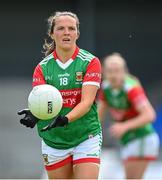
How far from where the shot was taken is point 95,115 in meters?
6.28

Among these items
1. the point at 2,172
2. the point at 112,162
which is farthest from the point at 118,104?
the point at 2,172

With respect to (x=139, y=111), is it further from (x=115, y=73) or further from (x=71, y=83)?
(x=71, y=83)

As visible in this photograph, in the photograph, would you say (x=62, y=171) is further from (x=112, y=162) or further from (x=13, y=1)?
(x=13, y=1)

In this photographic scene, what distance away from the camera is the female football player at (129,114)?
8500 millimetres

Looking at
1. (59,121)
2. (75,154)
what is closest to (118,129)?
(75,154)

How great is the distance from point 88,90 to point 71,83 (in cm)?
15

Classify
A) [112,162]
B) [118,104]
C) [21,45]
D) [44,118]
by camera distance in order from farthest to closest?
1. [21,45]
2. [112,162]
3. [118,104]
4. [44,118]

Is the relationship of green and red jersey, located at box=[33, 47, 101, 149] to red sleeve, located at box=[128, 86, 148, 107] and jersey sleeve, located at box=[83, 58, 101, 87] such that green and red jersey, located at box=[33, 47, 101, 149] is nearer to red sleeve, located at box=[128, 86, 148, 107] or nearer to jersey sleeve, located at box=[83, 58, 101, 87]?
jersey sleeve, located at box=[83, 58, 101, 87]

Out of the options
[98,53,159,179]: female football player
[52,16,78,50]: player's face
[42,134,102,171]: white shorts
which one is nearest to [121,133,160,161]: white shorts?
[98,53,159,179]: female football player

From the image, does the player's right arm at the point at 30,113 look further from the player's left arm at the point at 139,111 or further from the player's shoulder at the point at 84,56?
the player's left arm at the point at 139,111

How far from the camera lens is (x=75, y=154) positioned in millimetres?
6215

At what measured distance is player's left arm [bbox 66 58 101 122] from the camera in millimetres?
5973

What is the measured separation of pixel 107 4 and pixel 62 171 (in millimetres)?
8827

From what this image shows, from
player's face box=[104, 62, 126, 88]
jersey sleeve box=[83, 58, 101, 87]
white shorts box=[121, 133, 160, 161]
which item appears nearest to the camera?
jersey sleeve box=[83, 58, 101, 87]
